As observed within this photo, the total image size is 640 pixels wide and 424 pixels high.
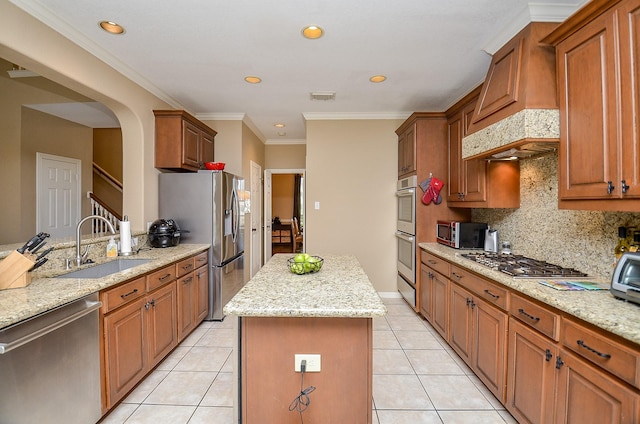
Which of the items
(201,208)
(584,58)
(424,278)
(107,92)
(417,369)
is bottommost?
(417,369)

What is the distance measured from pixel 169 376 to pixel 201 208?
5.49 feet

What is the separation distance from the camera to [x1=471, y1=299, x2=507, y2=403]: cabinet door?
1923 millimetres

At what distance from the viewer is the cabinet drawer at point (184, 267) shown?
9.16 feet

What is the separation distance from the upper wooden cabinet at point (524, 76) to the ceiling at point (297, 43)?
0.12m

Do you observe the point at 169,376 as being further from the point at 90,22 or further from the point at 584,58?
the point at 584,58

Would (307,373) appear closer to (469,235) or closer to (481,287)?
(481,287)

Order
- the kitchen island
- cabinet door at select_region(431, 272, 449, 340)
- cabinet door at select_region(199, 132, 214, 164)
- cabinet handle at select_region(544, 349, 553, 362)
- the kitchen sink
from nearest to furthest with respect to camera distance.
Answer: the kitchen island
cabinet handle at select_region(544, 349, 553, 362)
the kitchen sink
cabinet door at select_region(431, 272, 449, 340)
cabinet door at select_region(199, 132, 214, 164)

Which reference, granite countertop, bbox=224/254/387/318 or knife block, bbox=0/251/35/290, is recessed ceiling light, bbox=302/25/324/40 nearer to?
granite countertop, bbox=224/254/387/318

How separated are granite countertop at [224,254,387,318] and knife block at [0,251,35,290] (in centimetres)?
122

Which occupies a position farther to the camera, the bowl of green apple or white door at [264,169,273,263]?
white door at [264,169,273,263]

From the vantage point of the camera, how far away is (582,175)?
163 cm

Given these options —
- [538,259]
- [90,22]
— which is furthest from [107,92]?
[538,259]

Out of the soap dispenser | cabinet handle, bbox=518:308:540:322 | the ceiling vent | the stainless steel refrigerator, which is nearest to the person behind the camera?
cabinet handle, bbox=518:308:540:322

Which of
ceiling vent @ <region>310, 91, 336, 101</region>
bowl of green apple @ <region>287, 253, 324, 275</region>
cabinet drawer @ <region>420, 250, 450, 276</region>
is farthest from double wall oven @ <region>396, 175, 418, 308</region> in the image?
bowl of green apple @ <region>287, 253, 324, 275</region>
